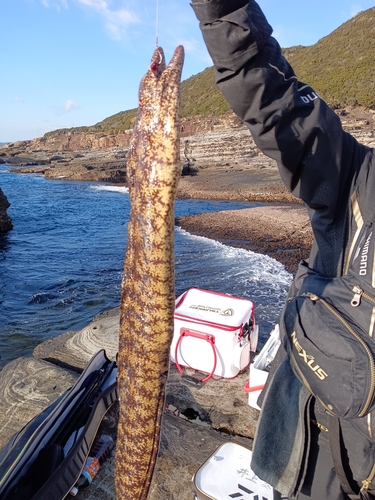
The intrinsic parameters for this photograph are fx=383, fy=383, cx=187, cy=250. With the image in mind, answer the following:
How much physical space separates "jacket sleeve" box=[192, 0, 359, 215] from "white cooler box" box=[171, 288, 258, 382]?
3.28 meters

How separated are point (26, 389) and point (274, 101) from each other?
5059 millimetres

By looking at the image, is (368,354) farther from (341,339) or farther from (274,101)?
(274,101)

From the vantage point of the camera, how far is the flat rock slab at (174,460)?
3.78 meters

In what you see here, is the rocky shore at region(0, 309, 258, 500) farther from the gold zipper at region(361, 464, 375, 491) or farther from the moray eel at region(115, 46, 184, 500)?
the gold zipper at region(361, 464, 375, 491)

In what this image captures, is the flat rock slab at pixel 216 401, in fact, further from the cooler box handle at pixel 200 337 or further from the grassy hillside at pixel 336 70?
the grassy hillside at pixel 336 70

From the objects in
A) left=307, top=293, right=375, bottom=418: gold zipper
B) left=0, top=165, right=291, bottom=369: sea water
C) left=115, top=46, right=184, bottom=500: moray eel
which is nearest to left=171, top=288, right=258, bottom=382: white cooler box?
left=115, top=46, right=184, bottom=500: moray eel

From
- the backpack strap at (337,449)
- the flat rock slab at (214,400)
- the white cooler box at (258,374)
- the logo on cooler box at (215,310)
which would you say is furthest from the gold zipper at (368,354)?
the logo on cooler box at (215,310)

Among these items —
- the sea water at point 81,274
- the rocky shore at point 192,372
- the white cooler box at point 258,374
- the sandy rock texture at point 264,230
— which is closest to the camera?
the rocky shore at point 192,372

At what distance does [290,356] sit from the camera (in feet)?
8.21

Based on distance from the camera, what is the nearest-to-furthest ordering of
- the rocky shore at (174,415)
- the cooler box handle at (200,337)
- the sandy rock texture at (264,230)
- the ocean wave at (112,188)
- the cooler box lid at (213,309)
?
Answer: the rocky shore at (174,415), the cooler box handle at (200,337), the cooler box lid at (213,309), the sandy rock texture at (264,230), the ocean wave at (112,188)

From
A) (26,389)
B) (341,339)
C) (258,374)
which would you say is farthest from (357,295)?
(26,389)

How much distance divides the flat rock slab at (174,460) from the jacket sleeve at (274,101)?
3157 mm

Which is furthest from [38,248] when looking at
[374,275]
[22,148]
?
[22,148]

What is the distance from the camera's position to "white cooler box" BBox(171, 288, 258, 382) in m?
5.25
